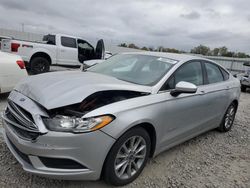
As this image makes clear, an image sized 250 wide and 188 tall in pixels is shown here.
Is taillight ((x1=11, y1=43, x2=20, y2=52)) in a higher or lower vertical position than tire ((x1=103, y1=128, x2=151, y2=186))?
higher

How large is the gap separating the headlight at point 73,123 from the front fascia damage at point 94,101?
76 millimetres

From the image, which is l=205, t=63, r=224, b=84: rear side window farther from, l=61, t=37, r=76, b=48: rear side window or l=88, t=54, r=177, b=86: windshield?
l=61, t=37, r=76, b=48: rear side window

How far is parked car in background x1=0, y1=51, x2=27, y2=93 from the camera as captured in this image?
5391 mm

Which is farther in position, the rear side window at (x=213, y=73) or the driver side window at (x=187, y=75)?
the rear side window at (x=213, y=73)

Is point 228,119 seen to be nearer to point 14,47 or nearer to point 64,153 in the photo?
point 64,153

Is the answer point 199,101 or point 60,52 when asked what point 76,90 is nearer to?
point 199,101

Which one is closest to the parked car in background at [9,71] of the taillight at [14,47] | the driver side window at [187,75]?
the driver side window at [187,75]

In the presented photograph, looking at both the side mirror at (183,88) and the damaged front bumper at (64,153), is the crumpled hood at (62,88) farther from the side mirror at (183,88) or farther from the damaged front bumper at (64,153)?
the side mirror at (183,88)

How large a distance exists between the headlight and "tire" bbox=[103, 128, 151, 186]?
324 mm

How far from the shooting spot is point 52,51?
10438 millimetres

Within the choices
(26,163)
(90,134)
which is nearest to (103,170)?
(90,134)

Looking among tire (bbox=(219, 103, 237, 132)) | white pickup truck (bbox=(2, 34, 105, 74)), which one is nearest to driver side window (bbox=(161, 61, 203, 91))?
tire (bbox=(219, 103, 237, 132))

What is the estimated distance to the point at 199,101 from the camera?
12.4 ft

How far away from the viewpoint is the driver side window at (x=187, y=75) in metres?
3.35
